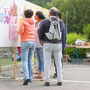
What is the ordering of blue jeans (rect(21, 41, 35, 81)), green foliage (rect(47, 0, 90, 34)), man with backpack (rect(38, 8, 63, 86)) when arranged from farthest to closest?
green foliage (rect(47, 0, 90, 34)) < blue jeans (rect(21, 41, 35, 81)) < man with backpack (rect(38, 8, 63, 86))

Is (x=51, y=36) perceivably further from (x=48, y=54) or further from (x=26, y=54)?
(x=26, y=54)

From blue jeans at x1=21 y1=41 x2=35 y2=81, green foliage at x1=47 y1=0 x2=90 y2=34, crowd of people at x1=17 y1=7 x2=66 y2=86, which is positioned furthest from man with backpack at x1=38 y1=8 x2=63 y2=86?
green foliage at x1=47 y1=0 x2=90 y2=34

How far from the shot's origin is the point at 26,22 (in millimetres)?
5805

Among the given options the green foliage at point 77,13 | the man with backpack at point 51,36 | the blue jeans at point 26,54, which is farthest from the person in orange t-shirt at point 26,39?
the green foliage at point 77,13

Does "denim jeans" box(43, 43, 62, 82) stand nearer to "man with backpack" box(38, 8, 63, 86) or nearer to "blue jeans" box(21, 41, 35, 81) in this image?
"man with backpack" box(38, 8, 63, 86)

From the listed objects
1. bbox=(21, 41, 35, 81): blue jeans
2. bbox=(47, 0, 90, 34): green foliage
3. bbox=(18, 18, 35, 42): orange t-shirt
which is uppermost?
bbox=(47, 0, 90, 34): green foliage

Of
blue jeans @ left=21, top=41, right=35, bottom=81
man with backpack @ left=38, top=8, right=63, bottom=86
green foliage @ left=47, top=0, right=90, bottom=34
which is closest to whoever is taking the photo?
man with backpack @ left=38, top=8, right=63, bottom=86

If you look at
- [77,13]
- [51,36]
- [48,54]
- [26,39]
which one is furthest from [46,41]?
[77,13]

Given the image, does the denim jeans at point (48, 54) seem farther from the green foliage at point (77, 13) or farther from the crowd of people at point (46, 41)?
the green foliage at point (77, 13)

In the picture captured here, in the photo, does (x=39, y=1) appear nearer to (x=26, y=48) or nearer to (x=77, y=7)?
(x=77, y=7)

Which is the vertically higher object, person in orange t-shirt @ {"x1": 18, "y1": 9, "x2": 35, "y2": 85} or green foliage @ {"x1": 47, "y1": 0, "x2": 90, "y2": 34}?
green foliage @ {"x1": 47, "y1": 0, "x2": 90, "y2": 34}

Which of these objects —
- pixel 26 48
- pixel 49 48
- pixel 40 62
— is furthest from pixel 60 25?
pixel 40 62

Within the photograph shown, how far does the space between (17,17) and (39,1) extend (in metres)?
66.2

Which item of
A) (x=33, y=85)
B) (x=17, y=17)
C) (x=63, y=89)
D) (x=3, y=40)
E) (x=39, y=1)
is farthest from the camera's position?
(x=39, y=1)
